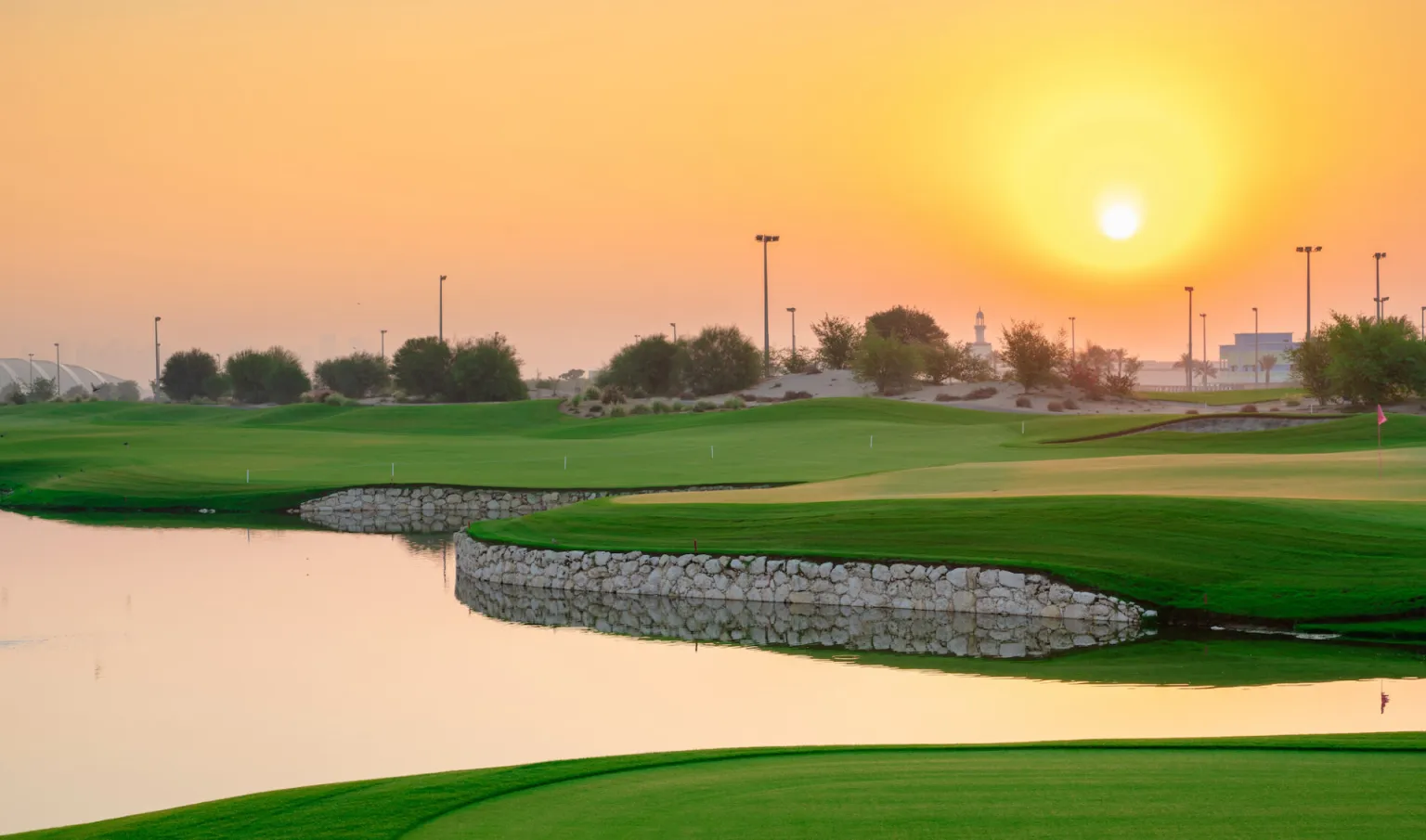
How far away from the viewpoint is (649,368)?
97.2 metres

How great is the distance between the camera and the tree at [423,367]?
104 meters

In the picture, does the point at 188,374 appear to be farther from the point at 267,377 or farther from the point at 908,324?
the point at 908,324

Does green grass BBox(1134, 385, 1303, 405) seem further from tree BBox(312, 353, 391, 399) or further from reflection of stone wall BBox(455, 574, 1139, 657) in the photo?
reflection of stone wall BBox(455, 574, 1139, 657)

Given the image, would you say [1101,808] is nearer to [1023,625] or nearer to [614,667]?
[614,667]

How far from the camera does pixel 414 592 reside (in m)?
29.0

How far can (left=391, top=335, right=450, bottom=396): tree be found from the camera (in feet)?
342

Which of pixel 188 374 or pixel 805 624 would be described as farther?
pixel 188 374

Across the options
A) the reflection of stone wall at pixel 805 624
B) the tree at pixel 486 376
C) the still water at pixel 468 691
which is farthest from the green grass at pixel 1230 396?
the still water at pixel 468 691

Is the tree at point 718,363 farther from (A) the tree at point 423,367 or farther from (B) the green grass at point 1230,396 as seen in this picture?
(B) the green grass at point 1230,396

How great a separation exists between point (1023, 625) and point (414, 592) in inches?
486

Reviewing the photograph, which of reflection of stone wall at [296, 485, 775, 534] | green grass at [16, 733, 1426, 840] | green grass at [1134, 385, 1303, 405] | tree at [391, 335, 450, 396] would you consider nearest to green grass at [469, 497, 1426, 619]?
green grass at [16, 733, 1426, 840]

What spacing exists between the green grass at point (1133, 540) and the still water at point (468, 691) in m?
1.88

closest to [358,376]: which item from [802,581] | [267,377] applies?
[267,377]

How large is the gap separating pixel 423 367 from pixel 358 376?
17.7 meters
